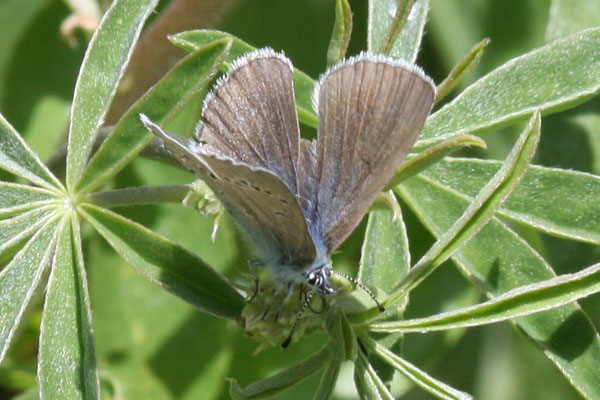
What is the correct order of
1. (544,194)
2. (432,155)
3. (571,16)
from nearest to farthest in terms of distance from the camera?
(432,155)
(544,194)
(571,16)

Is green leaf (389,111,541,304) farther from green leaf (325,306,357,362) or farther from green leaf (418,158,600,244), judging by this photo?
green leaf (418,158,600,244)

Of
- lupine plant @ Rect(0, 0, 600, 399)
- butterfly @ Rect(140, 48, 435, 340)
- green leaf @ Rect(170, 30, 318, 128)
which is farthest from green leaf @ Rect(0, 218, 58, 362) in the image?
green leaf @ Rect(170, 30, 318, 128)

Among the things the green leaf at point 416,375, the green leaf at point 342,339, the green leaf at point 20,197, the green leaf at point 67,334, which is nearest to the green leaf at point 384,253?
the green leaf at point 416,375

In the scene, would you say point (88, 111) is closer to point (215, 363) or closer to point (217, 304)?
point (217, 304)

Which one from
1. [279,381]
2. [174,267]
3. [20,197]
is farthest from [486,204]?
[20,197]

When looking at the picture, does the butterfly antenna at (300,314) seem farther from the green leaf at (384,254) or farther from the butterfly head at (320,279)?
the green leaf at (384,254)

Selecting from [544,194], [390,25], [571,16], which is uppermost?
[571,16]

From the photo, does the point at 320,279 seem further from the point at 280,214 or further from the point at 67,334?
the point at 67,334
